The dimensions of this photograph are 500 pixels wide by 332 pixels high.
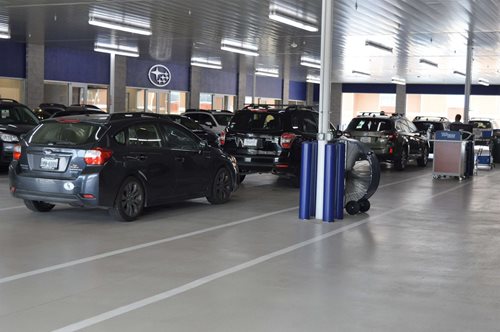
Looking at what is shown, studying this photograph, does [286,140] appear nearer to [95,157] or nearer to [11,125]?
[95,157]

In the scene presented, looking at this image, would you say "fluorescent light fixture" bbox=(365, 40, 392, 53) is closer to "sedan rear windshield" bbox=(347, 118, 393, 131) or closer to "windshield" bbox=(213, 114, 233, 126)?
"sedan rear windshield" bbox=(347, 118, 393, 131)

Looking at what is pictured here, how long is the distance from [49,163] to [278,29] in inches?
500

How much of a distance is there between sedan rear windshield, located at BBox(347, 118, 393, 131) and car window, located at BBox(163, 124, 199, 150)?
10.4 meters

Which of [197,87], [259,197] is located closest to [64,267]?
[259,197]

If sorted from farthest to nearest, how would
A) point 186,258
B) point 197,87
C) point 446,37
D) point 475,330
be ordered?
point 197,87, point 446,37, point 186,258, point 475,330

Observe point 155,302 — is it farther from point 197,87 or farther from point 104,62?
point 197,87

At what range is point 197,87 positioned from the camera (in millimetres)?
38281

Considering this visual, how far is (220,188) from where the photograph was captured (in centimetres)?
Answer: 1199

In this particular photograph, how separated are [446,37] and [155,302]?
18.3m

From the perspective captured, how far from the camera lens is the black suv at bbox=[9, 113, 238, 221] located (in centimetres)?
938

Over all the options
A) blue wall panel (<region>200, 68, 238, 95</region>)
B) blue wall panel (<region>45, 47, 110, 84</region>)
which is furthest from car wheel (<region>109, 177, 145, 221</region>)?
blue wall panel (<region>200, 68, 238, 95</region>)

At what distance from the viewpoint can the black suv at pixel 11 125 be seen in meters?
15.4

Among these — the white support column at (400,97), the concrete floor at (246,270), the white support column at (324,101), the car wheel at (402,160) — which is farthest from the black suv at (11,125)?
the white support column at (400,97)

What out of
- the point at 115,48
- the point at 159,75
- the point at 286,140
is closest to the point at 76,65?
the point at 115,48
